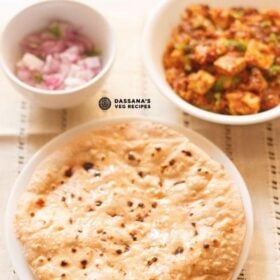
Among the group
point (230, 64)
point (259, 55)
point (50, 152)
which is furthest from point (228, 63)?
point (50, 152)

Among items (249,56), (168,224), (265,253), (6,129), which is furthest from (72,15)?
(265,253)

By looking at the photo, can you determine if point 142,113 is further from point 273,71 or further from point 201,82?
point 273,71

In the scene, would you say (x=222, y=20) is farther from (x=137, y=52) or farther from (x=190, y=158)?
(x=190, y=158)

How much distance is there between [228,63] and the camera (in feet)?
7.69

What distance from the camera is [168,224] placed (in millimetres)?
2141

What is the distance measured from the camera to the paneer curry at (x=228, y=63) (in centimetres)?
236

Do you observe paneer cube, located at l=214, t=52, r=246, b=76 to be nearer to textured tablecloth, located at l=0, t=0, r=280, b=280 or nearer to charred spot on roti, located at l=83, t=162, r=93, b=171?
textured tablecloth, located at l=0, t=0, r=280, b=280

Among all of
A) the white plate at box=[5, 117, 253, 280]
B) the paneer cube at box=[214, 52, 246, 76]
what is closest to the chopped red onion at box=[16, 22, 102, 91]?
the white plate at box=[5, 117, 253, 280]

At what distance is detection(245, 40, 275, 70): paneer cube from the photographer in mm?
2367

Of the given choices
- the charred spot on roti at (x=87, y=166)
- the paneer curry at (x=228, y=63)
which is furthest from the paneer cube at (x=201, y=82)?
the charred spot on roti at (x=87, y=166)

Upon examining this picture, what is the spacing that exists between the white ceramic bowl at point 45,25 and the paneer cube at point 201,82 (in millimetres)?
267

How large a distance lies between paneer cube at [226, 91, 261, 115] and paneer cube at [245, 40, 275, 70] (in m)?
0.10

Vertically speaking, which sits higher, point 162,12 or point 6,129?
point 162,12

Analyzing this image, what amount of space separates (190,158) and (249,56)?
1.31 ft
